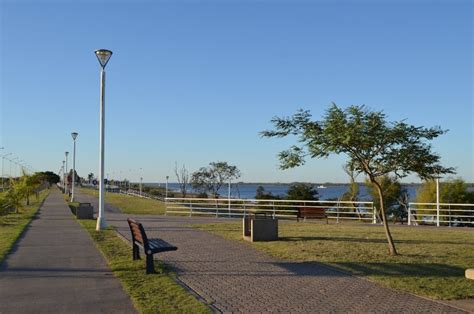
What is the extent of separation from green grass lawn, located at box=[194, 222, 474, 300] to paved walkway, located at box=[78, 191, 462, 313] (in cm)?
53

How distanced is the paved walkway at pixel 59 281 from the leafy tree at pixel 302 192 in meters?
24.2

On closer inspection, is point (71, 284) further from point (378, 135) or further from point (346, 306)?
A: point (378, 135)

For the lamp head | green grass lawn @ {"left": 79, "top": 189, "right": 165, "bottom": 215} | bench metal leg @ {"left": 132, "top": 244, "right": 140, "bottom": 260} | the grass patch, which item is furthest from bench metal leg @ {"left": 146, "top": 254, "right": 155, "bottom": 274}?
green grass lawn @ {"left": 79, "top": 189, "right": 165, "bottom": 215}

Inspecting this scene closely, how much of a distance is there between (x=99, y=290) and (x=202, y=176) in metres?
64.6

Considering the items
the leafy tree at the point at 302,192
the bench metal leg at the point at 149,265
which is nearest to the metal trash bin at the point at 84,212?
the bench metal leg at the point at 149,265

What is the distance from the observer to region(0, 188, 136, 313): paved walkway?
6.64m

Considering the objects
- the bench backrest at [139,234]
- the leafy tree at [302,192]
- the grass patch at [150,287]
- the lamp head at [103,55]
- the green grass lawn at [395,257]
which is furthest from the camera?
the leafy tree at [302,192]

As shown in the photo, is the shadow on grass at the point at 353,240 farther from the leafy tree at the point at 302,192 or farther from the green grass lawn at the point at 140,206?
the leafy tree at the point at 302,192

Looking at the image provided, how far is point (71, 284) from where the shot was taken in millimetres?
8023

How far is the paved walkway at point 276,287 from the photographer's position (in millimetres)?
6781

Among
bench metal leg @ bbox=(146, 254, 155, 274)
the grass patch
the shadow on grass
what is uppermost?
bench metal leg @ bbox=(146, 254, 155, 274)

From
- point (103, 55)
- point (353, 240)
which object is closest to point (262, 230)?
point (353, 240)

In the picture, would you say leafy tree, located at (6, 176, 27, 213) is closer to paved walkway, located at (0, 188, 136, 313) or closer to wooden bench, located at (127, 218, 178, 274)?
paved walkway, located at (0, 188, 136, 313)

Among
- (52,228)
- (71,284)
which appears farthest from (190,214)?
(71,284)
